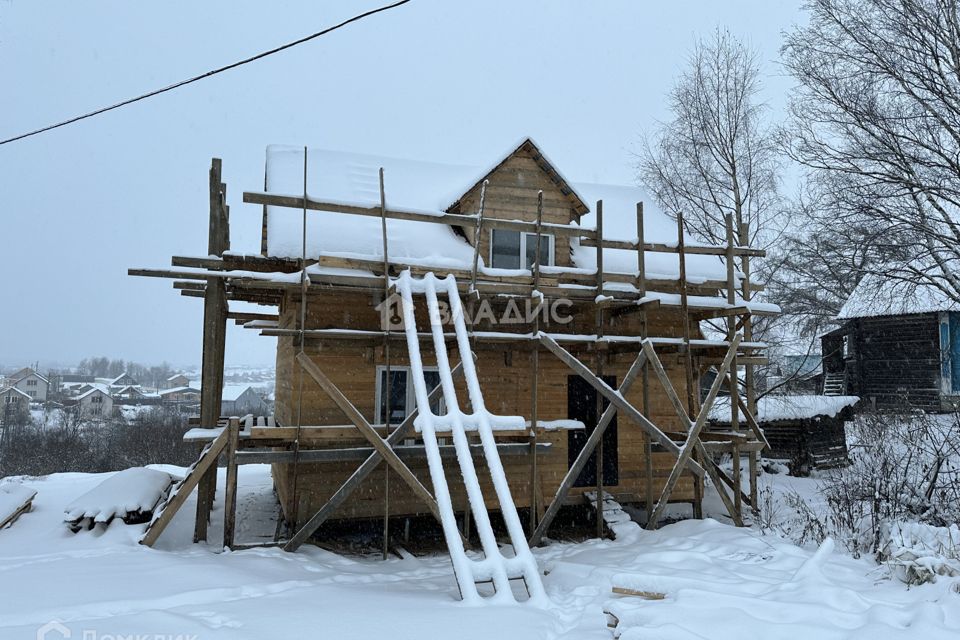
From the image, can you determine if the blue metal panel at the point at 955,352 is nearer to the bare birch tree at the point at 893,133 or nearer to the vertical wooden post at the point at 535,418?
the bare birch tree at the point at 893,133

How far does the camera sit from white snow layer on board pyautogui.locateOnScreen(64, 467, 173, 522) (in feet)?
25.2

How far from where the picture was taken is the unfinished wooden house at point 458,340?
330 inches

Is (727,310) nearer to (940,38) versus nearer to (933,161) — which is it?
(933,161)

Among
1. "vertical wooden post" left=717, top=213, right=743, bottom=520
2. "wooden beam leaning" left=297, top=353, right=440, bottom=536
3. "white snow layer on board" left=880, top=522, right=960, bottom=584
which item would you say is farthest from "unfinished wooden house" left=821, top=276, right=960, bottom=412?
"wooden beam leaning" left=297, top=353, right=440, bottom=536

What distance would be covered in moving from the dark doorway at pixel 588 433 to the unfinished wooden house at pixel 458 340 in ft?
0.14

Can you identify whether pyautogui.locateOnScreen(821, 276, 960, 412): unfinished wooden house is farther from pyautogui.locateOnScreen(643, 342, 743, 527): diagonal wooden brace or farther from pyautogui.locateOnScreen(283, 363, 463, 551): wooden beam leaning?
pyautogui.locateOnScreen(283, 363, 463, 551): wooden beam leaning

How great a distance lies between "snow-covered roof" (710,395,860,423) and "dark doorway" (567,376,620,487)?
337 inches

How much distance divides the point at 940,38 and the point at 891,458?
10559 millimetres

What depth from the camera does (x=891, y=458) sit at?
358 inches

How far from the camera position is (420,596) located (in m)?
5.77

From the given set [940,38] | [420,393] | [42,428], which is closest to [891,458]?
[420,393]

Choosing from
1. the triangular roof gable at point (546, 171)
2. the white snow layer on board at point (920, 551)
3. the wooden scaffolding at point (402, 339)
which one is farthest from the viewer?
the triangular roof gable at point (546, 171)

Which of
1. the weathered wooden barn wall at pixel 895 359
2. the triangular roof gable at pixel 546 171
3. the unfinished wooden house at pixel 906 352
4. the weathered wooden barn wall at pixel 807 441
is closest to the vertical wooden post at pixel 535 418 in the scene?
the triangular roof gable at pixel 546 171

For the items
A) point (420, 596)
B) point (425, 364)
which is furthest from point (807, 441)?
point (420, 596)
